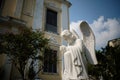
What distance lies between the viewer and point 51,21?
11.8 meters

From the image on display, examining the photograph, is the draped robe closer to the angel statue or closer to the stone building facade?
the angel statue

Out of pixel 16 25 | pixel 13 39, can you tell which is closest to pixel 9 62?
pixel 13 39

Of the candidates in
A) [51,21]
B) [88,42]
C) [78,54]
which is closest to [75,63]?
[78,54]

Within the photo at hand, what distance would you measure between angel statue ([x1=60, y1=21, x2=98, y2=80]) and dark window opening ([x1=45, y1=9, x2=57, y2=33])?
8339 mm

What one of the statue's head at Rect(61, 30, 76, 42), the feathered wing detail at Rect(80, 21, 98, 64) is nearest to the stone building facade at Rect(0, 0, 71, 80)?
the statue's head at Rect(61, 30, 76, 42)

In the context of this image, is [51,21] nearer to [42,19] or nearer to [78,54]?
[42,19]

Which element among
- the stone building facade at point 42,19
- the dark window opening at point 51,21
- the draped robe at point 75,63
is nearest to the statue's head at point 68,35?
the draped robe at point 75,63

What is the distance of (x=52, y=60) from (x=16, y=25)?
377cm

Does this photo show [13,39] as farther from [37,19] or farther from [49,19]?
[49,19]

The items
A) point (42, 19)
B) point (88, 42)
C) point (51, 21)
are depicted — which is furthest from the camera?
point (51, 21)

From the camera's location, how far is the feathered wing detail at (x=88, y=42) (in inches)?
101

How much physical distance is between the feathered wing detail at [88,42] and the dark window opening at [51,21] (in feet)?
27.3

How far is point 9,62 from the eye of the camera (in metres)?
7.83

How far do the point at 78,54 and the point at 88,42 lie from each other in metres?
0.44
